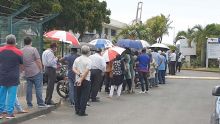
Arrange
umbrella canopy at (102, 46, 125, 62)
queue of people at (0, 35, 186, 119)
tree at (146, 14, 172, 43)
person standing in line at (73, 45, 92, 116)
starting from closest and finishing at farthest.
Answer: queue of people at (0, 35, 186, 119)
person standing in line at (73, 45, 92, 116)
umbrella canopy at (102, 46, 125, 62)
tree at (146, 14, 172, 43)

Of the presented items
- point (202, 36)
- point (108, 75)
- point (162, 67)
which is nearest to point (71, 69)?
point (108, 75)

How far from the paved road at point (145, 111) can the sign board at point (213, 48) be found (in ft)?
79.9

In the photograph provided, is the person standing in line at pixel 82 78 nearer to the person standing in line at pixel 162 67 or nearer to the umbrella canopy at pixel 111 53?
the umbrella canopy at pixel 111 53

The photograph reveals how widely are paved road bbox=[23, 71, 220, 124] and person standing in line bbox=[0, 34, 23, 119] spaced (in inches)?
30.1

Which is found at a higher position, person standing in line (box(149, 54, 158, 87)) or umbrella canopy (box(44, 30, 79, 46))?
umbrella canopy (box(44, 30, 79, 46))

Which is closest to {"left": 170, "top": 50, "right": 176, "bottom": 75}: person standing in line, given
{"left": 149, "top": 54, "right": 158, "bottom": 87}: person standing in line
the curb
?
{"left": 149, "top": 54, "right": 158, "bottom": 87}: person standing in line

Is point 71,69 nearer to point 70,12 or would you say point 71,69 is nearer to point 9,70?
point 9,70

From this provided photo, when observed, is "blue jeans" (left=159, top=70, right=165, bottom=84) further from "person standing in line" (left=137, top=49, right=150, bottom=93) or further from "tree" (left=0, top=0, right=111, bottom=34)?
"tree" (left=0, top=0, right=111, bottom=34)

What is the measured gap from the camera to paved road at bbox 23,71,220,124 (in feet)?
41.6

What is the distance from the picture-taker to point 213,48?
146 ft

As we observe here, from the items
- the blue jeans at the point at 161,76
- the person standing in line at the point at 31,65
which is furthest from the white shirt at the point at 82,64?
the blue jeans at the point at 161,76

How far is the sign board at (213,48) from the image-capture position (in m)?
44.1

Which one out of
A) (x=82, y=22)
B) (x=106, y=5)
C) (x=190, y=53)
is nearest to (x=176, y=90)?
(x=82, y=22)

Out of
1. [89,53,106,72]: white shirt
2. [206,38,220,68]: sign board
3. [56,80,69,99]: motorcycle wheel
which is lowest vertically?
[56,80,69,99]: motorcycle wheel
